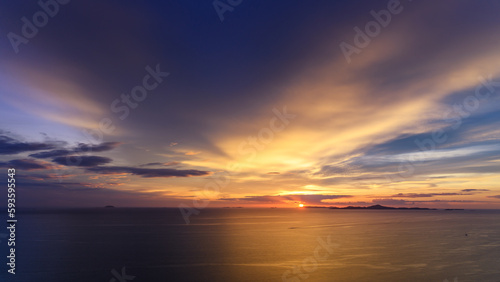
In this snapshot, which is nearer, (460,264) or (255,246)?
(460,264)

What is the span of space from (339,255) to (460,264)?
19943 millimetres

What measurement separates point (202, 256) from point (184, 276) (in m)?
16.4

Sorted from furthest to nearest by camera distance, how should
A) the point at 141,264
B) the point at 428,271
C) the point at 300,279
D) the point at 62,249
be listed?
the point at 62,249
the point at 141,264
the point at 428,271
the point at 300,279

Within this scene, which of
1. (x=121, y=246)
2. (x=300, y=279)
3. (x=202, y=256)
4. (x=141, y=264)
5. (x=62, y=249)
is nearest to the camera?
(x=300, y=279)

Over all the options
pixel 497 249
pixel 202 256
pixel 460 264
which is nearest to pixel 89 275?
pixel 202 256

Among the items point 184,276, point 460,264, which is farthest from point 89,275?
point 460,264

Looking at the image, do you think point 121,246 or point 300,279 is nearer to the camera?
point 300,279

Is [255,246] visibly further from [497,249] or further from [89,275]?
[497,249]

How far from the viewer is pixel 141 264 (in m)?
52.7

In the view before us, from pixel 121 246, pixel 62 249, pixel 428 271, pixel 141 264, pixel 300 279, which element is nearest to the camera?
pixel 300 279

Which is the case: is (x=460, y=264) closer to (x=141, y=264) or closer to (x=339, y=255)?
(x=339, y=255)

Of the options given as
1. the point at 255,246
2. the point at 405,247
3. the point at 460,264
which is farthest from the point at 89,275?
the point at 405,247

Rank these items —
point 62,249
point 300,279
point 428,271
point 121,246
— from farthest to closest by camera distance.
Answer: point 121,246 → point 62,249 → point 428,271 → point 300,279

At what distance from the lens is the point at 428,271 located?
1949 inches
